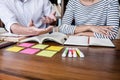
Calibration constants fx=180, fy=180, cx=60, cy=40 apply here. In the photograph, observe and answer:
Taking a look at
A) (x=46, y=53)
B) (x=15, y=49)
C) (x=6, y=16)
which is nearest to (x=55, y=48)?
(x=46, y=53)

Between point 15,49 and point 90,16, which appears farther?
point 90,16

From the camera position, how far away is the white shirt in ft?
4.95

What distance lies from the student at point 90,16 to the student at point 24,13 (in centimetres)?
17

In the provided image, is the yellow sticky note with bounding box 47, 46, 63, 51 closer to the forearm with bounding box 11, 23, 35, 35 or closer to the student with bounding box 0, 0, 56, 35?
the forearm with bounding box 11, 23, 35, 35

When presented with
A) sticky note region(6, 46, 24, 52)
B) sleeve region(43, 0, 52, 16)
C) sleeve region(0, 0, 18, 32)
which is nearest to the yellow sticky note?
sticky note region(6, 46, 24, 52)

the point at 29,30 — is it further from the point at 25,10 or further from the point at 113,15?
the point at 113,15

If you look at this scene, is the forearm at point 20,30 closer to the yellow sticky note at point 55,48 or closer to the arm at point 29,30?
the arm at point 29,30

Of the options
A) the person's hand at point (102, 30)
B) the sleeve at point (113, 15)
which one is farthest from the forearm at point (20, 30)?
the sleeve at point (113, 15)

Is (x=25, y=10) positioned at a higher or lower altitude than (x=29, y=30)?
higher

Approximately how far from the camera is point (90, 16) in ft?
5.02

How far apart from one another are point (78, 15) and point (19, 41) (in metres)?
0.68

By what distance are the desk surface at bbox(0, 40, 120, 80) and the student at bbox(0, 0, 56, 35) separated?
0.57 metres

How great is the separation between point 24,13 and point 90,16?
23.1 inches

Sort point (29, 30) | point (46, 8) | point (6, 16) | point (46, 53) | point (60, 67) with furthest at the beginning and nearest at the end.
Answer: point (46, 8)
point (6, 16)
point (29, 30)
point (46, 53)
point (60, 67)
